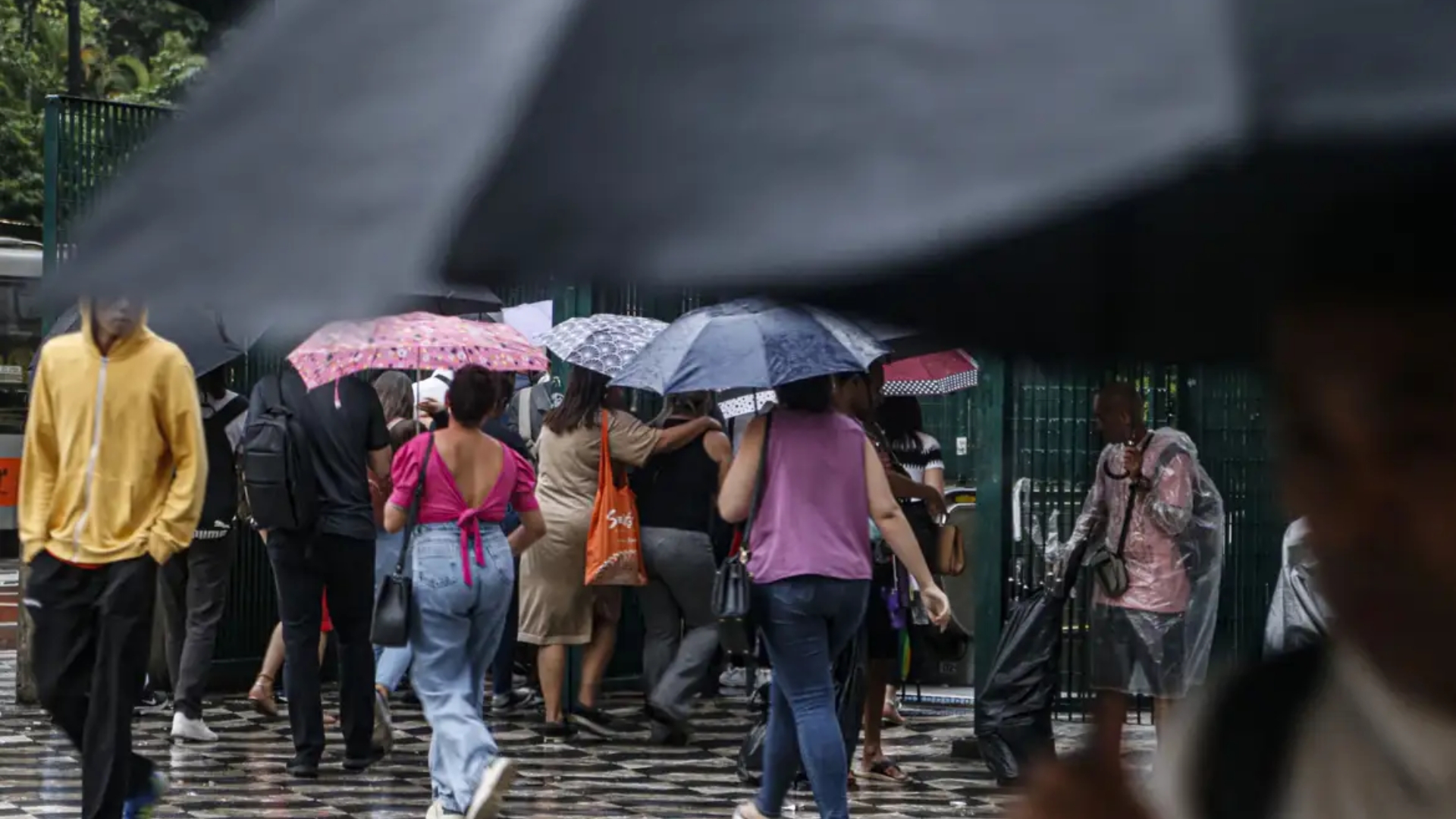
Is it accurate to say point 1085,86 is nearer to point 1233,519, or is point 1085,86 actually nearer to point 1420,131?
point 1420,131

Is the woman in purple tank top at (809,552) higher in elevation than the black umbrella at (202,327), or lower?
lower

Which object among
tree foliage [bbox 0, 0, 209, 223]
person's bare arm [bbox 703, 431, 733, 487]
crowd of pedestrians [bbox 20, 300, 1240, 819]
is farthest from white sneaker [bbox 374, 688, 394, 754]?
tree foliage [bbox 0, 0, 209, 223]

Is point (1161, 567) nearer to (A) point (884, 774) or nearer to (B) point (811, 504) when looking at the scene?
(A) point (884, 774)

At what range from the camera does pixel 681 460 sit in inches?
446

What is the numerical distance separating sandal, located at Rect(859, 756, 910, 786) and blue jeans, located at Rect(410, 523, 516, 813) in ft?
6.75

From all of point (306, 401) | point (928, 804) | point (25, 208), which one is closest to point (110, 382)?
point (306, 401)

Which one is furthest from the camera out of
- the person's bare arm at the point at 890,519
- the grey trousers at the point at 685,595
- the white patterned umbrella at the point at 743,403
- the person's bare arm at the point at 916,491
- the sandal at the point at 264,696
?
the white patterned umbrella at the point at 743,403

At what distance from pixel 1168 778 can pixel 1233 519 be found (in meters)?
10.2

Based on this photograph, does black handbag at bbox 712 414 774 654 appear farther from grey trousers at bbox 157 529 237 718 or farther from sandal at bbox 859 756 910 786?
grey trousers at bbox 157 529 237 718

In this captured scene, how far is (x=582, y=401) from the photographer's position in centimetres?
1144

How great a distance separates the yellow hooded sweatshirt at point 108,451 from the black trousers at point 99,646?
0.07 meters

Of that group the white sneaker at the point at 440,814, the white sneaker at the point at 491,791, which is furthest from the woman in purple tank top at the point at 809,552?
the white sneaker at the point at 440,814

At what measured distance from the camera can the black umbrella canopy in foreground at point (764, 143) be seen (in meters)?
1.04

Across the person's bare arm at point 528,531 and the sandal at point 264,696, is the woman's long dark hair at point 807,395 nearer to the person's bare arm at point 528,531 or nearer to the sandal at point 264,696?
the person's bare arm at point 528,531
